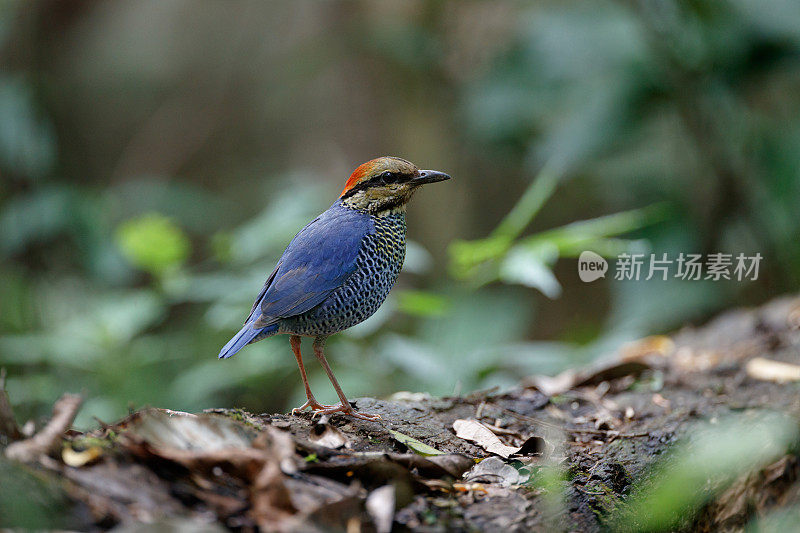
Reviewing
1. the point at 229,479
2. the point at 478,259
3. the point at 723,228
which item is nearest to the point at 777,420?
the point at 478,259

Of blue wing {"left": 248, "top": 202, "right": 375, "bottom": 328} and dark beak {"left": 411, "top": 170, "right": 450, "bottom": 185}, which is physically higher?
dark beak {"left": 411, "top": 170, "right": 450, "bottom": 185}

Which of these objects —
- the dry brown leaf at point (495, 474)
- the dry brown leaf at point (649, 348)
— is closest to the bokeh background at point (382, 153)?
the dry brown leaf at point (649, 348)

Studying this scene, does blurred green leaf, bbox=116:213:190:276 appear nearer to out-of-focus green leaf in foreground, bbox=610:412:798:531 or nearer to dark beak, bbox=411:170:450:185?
dark beak, bbox=411:170:450:185

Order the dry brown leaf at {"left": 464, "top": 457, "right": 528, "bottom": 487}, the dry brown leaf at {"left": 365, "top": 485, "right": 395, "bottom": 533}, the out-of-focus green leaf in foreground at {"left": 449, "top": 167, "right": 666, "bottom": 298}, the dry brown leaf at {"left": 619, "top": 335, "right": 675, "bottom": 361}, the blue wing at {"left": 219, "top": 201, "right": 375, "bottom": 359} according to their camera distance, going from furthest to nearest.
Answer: the dry brown leaf at {"left": 619, "top": 335, "right": 675, "bottom": 361}, the out-of-focus green leaf in foreground at {"left": 449, "top": 167, "right": 666, "bottom": 298}, the blue wing at {"left": 219, "top": 201, "right": 375, "bottom": 359}, the dry brown leaf at {"left": 464, "top": 457, "right": 528, "bottom": 487}, the dry brown leaf at {"left": 365, "top": 485, "right": 395, "bottom": 533}

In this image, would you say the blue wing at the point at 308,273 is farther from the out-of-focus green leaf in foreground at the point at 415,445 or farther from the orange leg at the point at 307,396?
the out-of-focus green leaf in foreground at the point at 415,445

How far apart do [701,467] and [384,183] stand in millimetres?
1916

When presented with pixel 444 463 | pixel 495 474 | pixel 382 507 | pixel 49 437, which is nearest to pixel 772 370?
pixel 495 474

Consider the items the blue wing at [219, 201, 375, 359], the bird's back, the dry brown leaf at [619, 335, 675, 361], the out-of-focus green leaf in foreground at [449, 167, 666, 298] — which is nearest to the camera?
the blue wing at [219, 201, 375, 359]

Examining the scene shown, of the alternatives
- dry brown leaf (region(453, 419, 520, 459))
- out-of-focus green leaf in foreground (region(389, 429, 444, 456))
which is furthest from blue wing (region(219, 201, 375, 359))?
dry brown leaf (region(453, 419, 520, 459))

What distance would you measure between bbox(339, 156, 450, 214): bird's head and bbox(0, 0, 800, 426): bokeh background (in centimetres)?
96

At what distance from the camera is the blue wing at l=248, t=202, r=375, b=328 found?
3033 mm

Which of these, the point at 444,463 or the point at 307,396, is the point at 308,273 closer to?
the point at 307,396

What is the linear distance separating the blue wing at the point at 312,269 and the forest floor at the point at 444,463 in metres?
0.46

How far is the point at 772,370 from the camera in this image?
4105 mm
